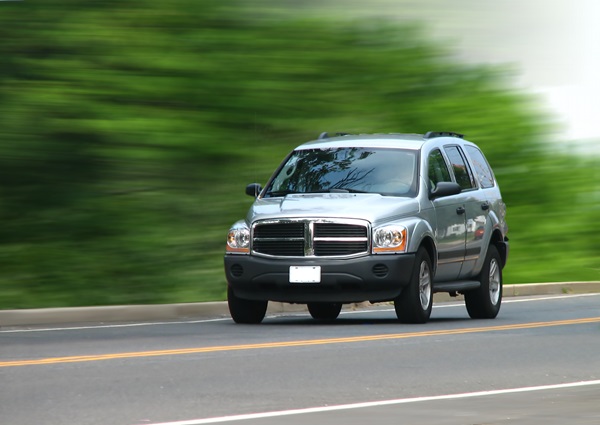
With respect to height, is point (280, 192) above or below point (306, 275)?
above

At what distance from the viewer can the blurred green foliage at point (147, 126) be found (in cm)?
2248

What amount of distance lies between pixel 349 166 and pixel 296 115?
8380 millimetres

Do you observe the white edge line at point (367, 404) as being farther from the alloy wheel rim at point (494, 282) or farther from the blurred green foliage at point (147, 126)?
the blurred green foliage at point (147, 126)

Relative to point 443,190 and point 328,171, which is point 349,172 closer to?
point 328,171

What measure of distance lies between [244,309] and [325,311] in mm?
2156

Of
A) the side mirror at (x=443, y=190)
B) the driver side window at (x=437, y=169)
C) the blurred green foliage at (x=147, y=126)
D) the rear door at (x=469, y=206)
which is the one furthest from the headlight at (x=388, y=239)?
the blurred green foliage at (x=147, y=126)

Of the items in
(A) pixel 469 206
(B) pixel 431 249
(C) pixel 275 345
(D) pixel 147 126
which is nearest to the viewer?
(C) pixel 275 345

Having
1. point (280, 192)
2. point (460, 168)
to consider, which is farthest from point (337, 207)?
point (460, 168)

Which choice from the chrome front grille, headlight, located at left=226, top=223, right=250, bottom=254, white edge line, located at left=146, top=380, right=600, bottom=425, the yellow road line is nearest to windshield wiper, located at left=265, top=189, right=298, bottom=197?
headlight, located at left=226, top=223, right=250, bottom=254

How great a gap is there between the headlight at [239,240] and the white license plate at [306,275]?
2.24ft

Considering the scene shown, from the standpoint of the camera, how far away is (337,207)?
16.2 m

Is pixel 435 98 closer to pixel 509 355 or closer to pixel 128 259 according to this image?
pixel 128 259

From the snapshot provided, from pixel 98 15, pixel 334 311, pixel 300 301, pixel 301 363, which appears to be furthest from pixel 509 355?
pixel 98 15

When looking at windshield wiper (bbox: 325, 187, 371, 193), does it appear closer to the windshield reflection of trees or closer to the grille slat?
the windshield reflection of trees
